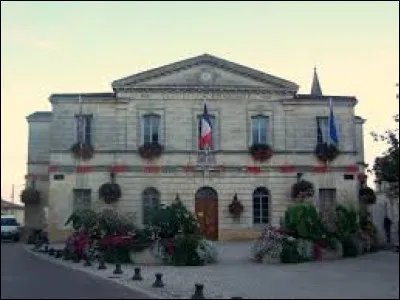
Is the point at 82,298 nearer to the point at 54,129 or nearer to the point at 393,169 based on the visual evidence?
the point at 393,169

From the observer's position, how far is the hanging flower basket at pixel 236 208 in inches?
1307

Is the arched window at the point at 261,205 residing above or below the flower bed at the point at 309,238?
above

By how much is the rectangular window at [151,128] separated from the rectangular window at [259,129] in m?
4.73

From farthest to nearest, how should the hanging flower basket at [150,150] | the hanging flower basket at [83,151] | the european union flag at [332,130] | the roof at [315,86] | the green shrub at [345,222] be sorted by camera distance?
the roof at [315,86] < the hanging flower basket at [83,151] < the hanging flower basket at [150,150] < the european union flag at [332,130] < the green shrub at [345,222]

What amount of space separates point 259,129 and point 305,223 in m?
13.0

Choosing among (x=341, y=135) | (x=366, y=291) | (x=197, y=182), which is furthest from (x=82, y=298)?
(x=341, y=135)

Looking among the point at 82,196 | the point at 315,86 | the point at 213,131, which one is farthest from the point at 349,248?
the point at 315,86

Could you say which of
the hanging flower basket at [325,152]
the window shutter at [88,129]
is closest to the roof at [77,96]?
the window shutter at [88,129]

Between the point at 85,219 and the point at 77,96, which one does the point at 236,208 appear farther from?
the point at 85,219

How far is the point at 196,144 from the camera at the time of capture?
3388 centimetres

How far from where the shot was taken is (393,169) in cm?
1748

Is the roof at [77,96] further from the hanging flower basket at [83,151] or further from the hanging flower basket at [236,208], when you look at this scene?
the hanging flower basket at [236,208]

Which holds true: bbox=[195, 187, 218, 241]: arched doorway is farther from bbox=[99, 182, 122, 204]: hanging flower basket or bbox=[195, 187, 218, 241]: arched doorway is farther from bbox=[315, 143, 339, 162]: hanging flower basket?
bbox=[315, 143, 339, 162]: hanging flower basket

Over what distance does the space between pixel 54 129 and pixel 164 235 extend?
46.4 ft
